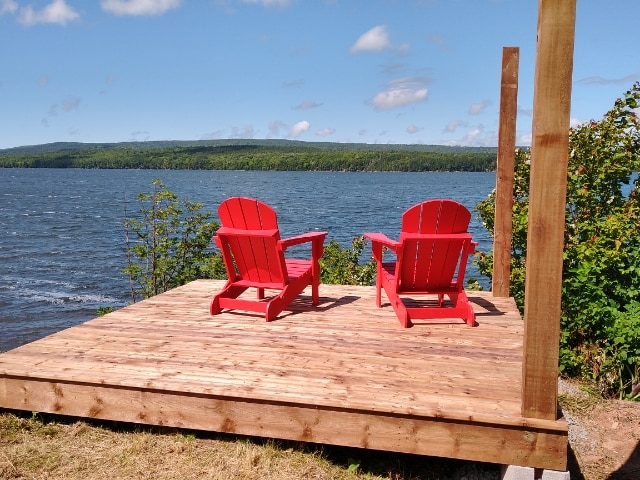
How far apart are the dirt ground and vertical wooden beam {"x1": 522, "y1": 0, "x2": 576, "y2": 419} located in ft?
3.87

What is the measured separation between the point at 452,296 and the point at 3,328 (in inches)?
352

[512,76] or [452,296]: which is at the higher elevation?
[512,76]

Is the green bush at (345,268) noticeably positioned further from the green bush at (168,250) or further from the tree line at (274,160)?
the tree line at (274,160)

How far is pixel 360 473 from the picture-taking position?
2.92 m

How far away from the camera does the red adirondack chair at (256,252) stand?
4.25 m

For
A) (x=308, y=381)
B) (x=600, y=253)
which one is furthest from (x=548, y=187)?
(x=600, y=253)

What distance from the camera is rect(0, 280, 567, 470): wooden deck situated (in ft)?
8.75

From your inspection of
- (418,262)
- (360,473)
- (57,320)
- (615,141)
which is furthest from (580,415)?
(57,320)

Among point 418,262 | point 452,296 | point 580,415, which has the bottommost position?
point 580,415

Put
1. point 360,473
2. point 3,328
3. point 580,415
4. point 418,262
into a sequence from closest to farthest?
point 360,473 → point 580,415 → point 418,262 → point 3,328

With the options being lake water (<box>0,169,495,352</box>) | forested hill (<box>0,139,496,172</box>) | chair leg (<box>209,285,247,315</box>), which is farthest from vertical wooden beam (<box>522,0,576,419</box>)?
forested hill (<box>0,139,496,172</box>)

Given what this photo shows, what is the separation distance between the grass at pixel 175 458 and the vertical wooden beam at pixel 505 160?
7.40 ft

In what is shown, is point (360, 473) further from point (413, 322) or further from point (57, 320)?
point (57, 320)

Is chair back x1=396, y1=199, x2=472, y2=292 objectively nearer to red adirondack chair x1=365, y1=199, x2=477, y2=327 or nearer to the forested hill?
red adirondack chair x1=365, y1=199, x2=477, y2=327
